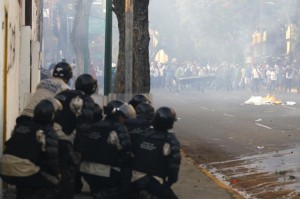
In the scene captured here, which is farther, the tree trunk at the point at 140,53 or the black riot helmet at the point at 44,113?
the tree trunk at the point at 140,53

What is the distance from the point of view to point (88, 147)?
29.7ft

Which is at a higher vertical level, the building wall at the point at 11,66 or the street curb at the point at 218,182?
the building wall at the point at 11,66

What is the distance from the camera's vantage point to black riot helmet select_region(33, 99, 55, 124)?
774cm

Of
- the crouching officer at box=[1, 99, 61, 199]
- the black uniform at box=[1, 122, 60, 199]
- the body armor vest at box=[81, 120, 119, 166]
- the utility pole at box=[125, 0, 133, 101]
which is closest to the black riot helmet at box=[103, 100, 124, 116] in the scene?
the body armor vest at box=[81, 120, 119, 166]

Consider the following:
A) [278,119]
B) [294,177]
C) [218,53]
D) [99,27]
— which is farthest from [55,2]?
[294,177]

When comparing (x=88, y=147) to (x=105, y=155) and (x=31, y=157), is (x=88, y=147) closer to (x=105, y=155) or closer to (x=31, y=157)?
(x=105, y=155)

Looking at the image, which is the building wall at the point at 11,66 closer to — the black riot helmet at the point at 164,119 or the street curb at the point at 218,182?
the black riot helmet at the point at 164,119

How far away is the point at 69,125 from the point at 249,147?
27.7ft

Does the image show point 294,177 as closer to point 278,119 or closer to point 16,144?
point 16,144

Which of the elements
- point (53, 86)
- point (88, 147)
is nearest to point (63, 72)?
point (53, 86)

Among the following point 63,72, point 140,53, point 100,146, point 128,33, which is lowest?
point 100,146

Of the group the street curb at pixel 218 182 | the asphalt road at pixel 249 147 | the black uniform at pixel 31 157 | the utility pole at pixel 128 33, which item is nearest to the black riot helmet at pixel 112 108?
the black uniform at pixel 31 157

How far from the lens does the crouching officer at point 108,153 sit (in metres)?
8.66

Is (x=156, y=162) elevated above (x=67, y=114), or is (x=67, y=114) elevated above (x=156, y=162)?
(x=67, y=114)
